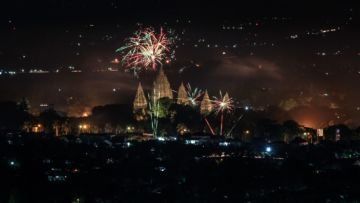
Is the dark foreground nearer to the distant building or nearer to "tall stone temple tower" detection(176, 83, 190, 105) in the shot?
the distant building

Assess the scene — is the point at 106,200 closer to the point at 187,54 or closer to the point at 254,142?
the point at 254,142

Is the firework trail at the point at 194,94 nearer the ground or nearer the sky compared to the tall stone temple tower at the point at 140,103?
nearer the sky

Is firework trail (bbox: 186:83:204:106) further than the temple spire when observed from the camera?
Yes

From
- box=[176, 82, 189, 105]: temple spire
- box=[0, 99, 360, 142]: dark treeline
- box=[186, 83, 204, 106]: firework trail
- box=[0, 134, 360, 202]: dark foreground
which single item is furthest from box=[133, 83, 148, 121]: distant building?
box=[0, 134, 360, 202]: dark foreground

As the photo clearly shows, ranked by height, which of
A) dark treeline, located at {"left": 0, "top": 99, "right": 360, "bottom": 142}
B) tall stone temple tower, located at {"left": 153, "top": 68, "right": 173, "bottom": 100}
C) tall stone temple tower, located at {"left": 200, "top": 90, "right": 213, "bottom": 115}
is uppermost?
tall stone temple tower, located at {"left": 153, "top": 68, "right": 173, "bottom": 100}

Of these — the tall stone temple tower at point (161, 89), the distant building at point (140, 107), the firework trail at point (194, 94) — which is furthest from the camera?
the firework trail at point (194, 94)

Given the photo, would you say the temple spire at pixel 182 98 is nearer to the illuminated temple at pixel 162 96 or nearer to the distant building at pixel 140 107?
the illuminated temple at pixel 162 96

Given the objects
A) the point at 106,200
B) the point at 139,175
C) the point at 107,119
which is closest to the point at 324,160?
the point at 139,175

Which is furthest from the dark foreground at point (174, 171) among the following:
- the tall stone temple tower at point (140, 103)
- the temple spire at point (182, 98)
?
the temple spire at point (182, 98)
